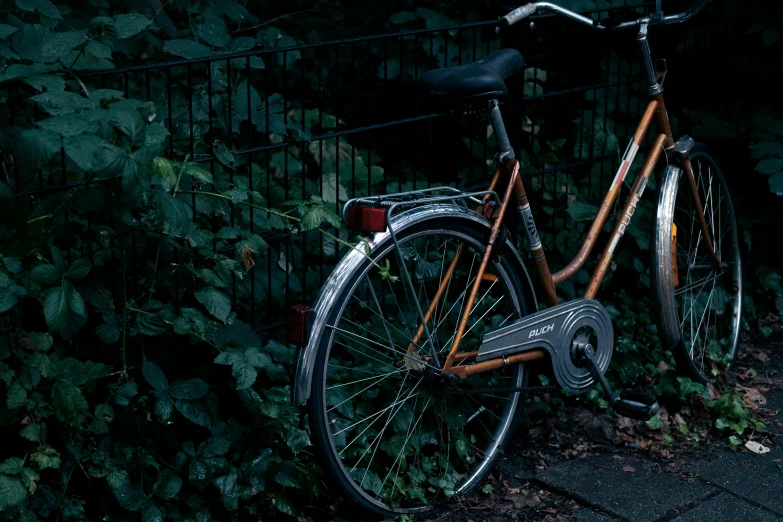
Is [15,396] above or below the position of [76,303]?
below

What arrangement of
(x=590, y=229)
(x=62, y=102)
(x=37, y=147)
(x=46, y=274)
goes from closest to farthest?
1. (x=37, y=147)
2. (x=62, y=102)
3. (x=46, y=274)
4. (x=590, y=229)

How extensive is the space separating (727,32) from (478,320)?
7.69ft

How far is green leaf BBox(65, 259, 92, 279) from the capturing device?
9.43 ft

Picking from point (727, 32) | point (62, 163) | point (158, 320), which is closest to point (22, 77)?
point (62, 163)

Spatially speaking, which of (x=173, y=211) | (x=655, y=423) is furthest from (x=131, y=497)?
(x=655, y=423)

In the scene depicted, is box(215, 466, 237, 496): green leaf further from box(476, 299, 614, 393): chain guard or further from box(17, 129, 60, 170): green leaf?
box(17, 129, 60, 170): green leaf

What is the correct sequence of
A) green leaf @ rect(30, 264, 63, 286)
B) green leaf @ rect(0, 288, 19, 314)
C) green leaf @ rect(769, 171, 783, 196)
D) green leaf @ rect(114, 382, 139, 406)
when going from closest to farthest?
green leaf @ rect(0, 288, 19, 314), green leaf @ rect(30, 264, 63, 286), green leaf @ rect(114, 382, 139, 406), green leaf @ rect(769, 171, 783, 196)

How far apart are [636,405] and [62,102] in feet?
7.09

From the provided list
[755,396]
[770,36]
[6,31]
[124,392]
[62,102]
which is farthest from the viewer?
[770,36]

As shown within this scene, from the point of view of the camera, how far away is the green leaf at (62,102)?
2705 mm

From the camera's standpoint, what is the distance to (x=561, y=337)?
12.2 feet

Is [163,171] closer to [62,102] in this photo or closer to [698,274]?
[62,102]

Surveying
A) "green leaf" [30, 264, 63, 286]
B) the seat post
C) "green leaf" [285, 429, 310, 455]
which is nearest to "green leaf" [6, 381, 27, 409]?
"green leaf" [30, 264, 63, 286]

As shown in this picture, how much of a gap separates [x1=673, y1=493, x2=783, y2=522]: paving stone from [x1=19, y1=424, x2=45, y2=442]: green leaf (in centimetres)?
204
